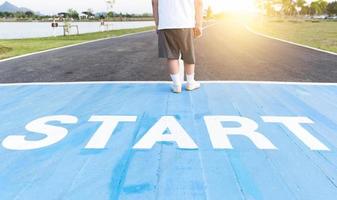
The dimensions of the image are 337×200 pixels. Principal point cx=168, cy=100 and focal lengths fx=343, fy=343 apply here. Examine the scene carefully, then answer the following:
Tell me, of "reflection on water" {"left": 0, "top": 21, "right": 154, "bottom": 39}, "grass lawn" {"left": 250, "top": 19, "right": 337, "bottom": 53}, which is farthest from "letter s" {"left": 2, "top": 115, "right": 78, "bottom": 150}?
"reflection on water" {"left": 0, "top": 21, "right": 154, "bottom": 39}

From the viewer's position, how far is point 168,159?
289 cm

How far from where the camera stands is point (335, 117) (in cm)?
406

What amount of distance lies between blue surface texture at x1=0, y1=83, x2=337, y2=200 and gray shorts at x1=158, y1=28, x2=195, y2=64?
31.1 inches

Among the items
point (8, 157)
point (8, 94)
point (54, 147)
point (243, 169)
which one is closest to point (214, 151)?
point (243, 169)

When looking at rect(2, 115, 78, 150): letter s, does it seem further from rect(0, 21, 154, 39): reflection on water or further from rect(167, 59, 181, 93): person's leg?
rect(0, 21, 154, 39): reflection on water

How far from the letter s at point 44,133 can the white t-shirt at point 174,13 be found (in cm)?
199

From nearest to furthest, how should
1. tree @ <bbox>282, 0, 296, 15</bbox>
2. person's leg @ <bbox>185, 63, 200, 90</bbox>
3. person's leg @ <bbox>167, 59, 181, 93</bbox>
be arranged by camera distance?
1. person's leg @ <bbox>167, 59, 181, 93</bbox>
2. person's leg @ <bbox>185, 63, 200, 90</bbox>
3. tree @ <bbox>282, 0, 296, 15</bbox>

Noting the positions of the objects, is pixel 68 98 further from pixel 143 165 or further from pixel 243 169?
pixel 243 169

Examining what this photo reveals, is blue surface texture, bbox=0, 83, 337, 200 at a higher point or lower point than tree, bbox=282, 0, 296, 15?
lower

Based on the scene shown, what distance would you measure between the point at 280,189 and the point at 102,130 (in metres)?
1.90

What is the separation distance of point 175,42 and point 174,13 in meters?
0.42

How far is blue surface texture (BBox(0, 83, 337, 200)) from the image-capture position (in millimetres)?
2416

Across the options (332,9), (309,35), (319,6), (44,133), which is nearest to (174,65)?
(44,133)

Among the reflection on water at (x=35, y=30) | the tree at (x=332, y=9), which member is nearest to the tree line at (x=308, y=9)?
the tree at (x=332, y=9)
